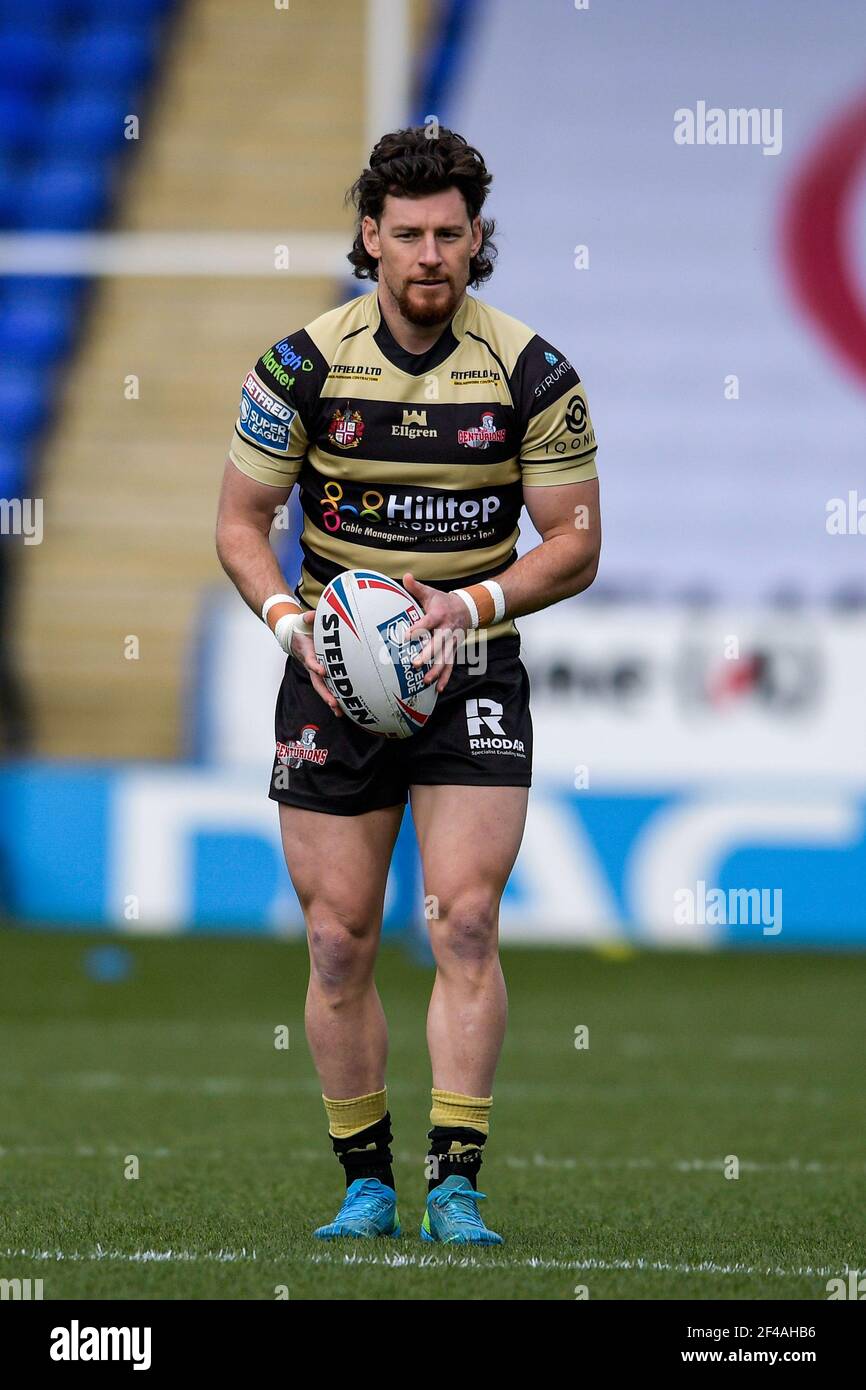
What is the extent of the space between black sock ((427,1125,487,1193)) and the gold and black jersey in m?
0.97

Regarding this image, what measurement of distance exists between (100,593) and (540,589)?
34.0ft

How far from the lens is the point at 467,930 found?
4188mm

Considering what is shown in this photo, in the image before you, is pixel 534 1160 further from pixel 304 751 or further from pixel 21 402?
pixel 21 402

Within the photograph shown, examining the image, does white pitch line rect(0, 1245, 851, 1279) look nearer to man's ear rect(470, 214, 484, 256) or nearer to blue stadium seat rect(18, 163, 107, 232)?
man's ear rect(470, 214, 484, 256)

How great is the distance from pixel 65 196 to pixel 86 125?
0.61 m

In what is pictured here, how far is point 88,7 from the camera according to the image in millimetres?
15000

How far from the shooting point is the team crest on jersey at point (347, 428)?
4.27 meters

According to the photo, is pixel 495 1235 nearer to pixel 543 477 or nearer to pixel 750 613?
pixel 543 477

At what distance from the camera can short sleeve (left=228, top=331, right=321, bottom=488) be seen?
4285 millimetres

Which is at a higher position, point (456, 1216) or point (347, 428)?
point (347, 428)

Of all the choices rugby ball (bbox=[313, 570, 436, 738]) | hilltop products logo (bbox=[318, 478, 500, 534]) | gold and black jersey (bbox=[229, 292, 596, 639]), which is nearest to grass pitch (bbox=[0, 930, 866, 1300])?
rugby ball (bbox=[313, 570, 436, 738])
